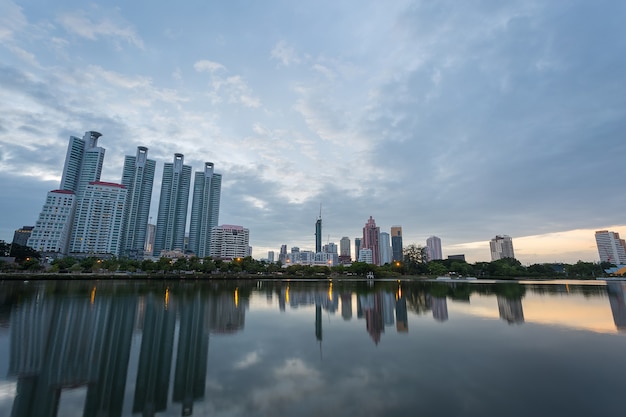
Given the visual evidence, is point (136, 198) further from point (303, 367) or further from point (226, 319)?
point (303, 367)

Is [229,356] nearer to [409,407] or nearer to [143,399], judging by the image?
[143,399]

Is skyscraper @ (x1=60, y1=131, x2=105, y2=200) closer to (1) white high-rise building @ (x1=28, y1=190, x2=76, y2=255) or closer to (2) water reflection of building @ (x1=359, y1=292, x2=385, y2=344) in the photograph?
(1) white high-rise building @ (x1=28, y1=190, x2=76, y2=255)

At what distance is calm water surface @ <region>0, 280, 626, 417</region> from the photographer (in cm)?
834

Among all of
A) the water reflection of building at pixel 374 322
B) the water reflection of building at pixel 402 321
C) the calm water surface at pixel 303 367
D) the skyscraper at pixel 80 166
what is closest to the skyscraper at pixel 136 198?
the skyscraper at pixel 80 166

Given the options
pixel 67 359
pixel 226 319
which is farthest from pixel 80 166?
pixel 67 359

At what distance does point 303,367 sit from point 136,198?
211m

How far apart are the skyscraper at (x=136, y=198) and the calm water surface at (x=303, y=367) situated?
188867 millimetres

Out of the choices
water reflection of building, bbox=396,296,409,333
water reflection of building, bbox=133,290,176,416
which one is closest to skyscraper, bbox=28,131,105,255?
water reflection of building, bbox=133,290,176,416

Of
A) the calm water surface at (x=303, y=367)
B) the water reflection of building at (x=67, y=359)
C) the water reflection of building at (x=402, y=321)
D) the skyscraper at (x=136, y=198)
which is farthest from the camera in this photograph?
the skyscraper at (x=136, y=198)

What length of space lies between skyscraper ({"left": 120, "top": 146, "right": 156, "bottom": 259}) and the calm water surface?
188867 millimetres

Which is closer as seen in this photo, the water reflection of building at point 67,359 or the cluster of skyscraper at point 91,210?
the water reflection of building at point 67,359

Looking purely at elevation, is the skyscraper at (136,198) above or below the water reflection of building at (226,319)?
above

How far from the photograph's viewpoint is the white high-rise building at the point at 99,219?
146 m

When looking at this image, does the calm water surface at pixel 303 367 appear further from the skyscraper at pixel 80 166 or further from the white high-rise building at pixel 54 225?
the skyscraper at pixel 80 166
